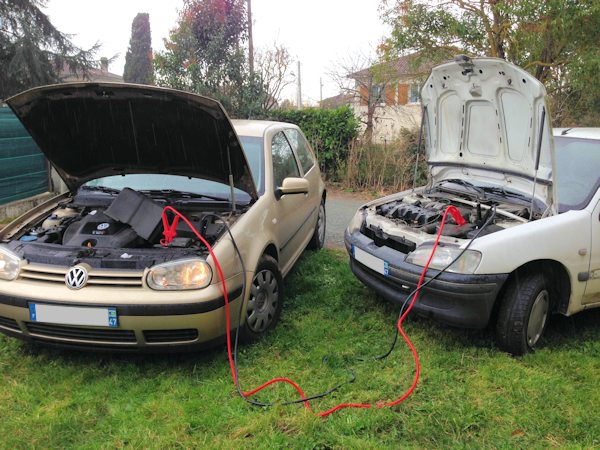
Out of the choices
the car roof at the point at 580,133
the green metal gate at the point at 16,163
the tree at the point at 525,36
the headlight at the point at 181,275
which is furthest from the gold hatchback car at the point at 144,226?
the tree at the point at 525,36

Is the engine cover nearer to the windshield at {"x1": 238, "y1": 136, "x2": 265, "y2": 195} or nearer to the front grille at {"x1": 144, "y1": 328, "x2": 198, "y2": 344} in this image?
the front grille at {"x1": 144, "y1": 328, "x2": 198, "y2": 344}

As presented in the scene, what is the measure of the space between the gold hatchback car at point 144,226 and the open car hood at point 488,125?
1555 mm

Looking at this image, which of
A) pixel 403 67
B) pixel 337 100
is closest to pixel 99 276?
pixel 403 67

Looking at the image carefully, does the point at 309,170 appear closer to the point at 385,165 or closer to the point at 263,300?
the point at 263,300

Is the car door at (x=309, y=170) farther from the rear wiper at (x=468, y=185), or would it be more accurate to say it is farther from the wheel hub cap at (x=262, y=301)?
the wheel hub cap at (x=262, y=301)

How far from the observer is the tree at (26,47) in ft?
46.0

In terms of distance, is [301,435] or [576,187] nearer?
[301,435]

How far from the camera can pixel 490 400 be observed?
9.26 ft

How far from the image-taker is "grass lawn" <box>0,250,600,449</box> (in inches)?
100

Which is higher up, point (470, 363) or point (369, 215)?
point (369, 215)

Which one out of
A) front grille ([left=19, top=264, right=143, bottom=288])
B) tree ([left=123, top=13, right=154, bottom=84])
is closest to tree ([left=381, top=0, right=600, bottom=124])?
front grille ([left=19, top=264, right=143, bottom=288])

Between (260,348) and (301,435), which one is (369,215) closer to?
(260,348)

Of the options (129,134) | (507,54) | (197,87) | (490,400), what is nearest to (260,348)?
(490,400)

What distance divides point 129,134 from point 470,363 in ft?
9.78
